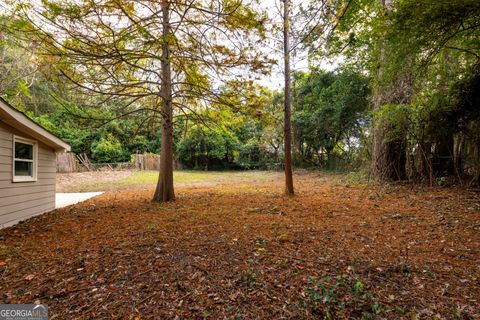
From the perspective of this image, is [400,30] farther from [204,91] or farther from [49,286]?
[49,286]

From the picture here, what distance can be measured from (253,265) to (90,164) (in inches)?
746

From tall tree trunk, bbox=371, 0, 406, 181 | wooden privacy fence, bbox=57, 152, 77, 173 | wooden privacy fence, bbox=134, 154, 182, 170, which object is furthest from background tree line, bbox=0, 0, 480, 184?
wooden privacy fence, bbox=134, 154, 182, 170

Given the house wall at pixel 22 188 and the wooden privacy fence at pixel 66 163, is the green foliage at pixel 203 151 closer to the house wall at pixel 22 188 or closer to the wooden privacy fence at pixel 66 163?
the wooden privacy fence at pixel 66 163

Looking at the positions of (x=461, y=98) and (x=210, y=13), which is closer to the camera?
(x=210, y=13)

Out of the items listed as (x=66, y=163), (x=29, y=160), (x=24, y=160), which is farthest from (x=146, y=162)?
(x=24, y=160)

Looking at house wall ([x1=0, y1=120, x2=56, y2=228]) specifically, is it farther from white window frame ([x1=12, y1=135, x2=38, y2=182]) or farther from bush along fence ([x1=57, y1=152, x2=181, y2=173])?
bush along fence ([x1=57, y1=152, x2=181, y2=173])

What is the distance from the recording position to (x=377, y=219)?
13.8 ft

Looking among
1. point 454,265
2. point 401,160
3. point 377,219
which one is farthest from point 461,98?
point 454,265

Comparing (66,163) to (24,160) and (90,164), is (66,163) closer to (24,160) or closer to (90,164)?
(90,164)

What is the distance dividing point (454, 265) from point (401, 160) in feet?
19.3

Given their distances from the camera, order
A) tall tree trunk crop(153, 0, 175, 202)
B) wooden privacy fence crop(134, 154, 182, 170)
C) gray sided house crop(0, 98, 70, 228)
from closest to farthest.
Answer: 1. gray sided house crop(0, 98, 70, 228)
2. tall tree trunk crop(153, 0, 175, 202)
3. wooden privacy fence crop(134, 154, 182, 170)

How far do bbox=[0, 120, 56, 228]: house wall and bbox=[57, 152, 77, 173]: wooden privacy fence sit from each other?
36.5ft

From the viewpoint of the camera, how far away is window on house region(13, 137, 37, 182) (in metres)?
4.94

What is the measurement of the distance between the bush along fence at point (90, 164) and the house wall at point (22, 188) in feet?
30.6
